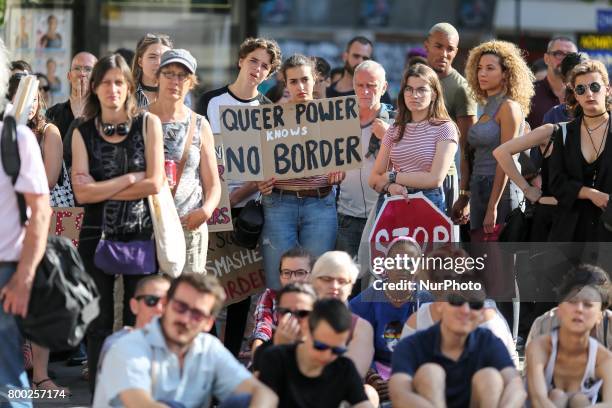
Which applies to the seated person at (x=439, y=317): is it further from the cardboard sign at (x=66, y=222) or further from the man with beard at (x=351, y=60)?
the man with beard at (x=351, y=60)

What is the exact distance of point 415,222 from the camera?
341 inches

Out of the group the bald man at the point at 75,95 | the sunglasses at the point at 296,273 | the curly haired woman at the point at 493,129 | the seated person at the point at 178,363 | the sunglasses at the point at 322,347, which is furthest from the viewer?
the bald man at the point at 75,95

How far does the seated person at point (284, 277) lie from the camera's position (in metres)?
7.93

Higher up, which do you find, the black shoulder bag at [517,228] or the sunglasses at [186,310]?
the black shoulder bag at [517,228]

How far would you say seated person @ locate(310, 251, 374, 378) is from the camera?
746 cm

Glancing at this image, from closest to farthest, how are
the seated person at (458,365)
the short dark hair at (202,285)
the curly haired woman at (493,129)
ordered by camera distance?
the short dark hair at (202,285) < the seated person at (458,365) < the curly haired woman at (493,129)

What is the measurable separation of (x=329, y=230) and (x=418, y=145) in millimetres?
764

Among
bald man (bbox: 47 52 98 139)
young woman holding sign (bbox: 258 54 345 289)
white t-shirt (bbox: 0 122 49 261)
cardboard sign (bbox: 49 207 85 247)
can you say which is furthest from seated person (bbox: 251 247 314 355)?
bald man (bbox: 47 52 98 139)

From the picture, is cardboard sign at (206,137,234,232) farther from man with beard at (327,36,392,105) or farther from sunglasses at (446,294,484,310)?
man with beard at (327,36,392,105)

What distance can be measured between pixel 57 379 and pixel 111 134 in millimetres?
2053

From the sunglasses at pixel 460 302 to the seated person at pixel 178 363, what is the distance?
1191 mm

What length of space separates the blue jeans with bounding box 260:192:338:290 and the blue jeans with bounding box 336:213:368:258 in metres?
0.27

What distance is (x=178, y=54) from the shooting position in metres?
7.94

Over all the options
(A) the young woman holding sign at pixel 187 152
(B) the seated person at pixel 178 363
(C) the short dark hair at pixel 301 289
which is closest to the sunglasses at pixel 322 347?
(B) the seated person at pixel 178 363
